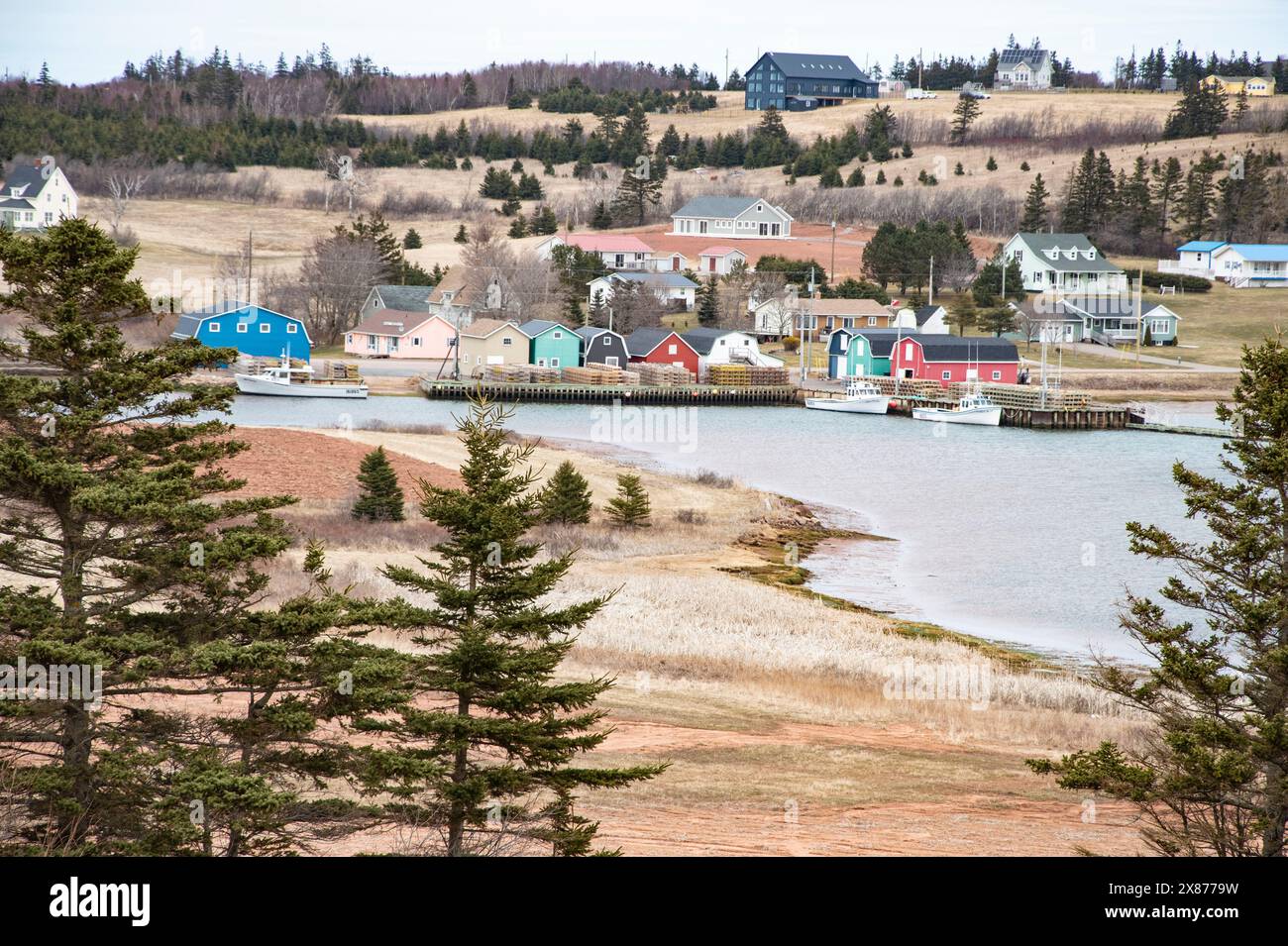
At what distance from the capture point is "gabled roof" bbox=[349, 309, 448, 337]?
9406 centimetres

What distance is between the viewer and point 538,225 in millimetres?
128500

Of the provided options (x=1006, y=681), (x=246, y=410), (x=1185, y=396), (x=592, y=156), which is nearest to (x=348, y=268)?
(x=246, y=410)

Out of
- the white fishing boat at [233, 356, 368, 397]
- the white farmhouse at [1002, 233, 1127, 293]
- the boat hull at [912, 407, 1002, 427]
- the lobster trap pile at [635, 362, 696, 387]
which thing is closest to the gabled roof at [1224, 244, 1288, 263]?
the white farmhouse at [1002, 233, 1127, 293]

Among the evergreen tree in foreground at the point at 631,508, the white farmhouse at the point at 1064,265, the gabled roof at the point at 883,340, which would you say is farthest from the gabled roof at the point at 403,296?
the evergreen tree in foreground at the point at 631,508

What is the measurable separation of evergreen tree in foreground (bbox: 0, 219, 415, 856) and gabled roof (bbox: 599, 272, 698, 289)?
88.1 m

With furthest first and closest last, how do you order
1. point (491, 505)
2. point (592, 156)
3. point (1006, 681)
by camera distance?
1. point (592, 156)
2. point (1006, 681)
3. point (491, 505)

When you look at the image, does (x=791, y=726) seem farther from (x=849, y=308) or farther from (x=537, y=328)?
(x=849, y=308)

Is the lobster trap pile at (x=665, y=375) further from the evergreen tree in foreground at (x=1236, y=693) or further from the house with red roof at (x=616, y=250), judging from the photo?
the evergreen tree in foreground at (x=1236, y=693)

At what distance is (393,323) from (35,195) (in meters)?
36.2

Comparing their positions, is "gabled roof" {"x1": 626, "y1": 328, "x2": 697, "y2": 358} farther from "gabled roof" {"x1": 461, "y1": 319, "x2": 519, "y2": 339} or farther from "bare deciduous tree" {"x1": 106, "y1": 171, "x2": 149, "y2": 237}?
"bare deciduous tree" {"x1": 106, "y1": 171, "x2": 149, "y2": 237}

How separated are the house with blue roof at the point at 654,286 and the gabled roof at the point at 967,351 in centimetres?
2287

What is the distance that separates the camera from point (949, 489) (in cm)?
5488
